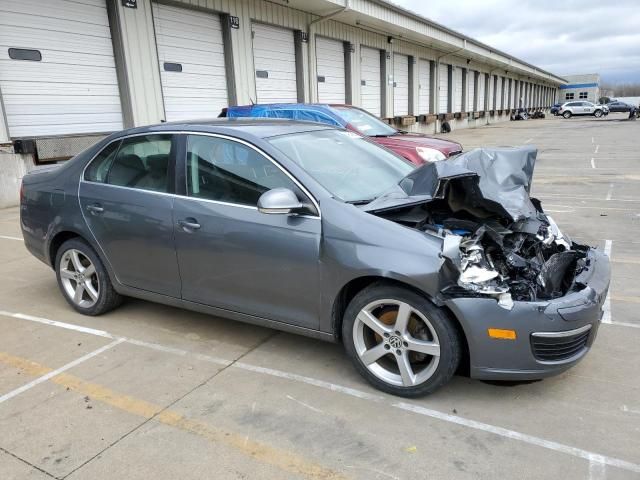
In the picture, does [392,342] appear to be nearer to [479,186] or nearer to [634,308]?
[479,186]

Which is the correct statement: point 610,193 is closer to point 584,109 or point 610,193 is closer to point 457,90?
point 457,90

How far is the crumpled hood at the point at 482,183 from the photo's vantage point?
3.25 metres

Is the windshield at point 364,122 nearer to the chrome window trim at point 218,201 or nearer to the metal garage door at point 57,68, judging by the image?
the metal garage door at point 57,68

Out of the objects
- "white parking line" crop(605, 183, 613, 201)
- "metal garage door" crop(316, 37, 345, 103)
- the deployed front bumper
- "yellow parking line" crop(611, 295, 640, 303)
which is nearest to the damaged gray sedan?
the deployed front bumper

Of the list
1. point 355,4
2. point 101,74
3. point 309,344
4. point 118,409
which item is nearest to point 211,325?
point 309,344

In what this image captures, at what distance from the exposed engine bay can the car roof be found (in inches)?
38.3

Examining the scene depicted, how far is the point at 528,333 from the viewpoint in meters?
2.76

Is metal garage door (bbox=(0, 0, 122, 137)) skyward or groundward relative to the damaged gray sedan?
skyward

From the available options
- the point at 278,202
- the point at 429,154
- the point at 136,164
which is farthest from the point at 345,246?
the point at 429,154

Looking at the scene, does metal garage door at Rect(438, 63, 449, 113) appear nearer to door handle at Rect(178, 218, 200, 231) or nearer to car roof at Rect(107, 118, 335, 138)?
car roof at Rect(107, 118, 335, 138)

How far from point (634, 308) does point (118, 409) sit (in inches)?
162

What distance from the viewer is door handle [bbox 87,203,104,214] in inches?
163

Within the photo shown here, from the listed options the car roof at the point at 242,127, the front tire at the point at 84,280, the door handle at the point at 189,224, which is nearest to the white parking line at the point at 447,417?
the front tire at the point at 84,280

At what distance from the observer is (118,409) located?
10.1 ft
